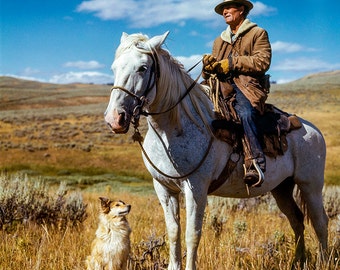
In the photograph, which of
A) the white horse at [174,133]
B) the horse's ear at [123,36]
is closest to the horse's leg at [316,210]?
the white horse at [174,133]

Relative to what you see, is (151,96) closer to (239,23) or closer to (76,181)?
(239,23)

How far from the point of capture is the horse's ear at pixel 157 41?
369cm

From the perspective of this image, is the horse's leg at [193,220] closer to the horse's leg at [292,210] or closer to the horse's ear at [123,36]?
the horse's ear at [123,36]

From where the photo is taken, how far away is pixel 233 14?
4.81 metres

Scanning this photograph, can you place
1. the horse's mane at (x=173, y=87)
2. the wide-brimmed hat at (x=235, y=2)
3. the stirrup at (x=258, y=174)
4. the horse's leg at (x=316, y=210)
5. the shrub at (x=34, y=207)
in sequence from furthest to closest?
the shrub at (x=34, y=207)
the horse's leg at (x=316, y=210)
the wide-brimmed hat at (x=235, y=2)
the stirrup at (x=258, y=174)
the horse's mane at (x=173, y=87)

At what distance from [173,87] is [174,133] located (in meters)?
0.44

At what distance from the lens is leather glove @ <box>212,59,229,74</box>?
14.8 feet

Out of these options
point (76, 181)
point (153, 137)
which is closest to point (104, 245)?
point (153, 137)

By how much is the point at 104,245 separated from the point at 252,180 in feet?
5.34

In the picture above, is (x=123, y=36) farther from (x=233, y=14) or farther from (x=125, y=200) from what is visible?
(x=125, y=200)

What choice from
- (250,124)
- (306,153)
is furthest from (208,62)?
(306,153)

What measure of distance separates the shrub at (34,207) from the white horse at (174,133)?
2983 mm

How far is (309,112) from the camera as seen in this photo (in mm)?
49906

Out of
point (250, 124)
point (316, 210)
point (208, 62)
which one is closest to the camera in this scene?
point (250, 124)
